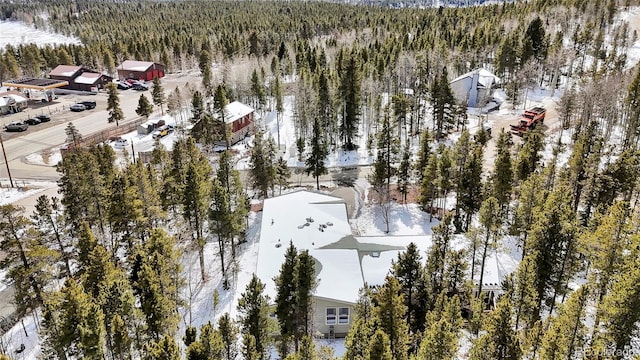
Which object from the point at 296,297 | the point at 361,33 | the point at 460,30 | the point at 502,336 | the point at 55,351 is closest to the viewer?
the point at 502,336

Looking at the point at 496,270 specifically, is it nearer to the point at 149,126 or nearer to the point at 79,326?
the point at 79,326

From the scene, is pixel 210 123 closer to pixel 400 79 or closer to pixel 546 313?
pixel 400 79

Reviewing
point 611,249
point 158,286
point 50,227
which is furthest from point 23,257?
point 611,249

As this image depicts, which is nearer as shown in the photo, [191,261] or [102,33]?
[191,261]

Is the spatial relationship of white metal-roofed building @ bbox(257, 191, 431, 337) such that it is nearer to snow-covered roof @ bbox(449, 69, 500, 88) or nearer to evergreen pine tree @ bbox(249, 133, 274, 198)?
evergreen pine tree @ bbox(249, 133, 274, 198)

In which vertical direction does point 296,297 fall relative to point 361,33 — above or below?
below

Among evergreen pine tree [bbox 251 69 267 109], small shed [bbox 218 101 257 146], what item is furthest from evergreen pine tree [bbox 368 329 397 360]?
evergreen pine tree [bbox 251 69 267 109]

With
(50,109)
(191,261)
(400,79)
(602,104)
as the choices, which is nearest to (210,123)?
(191,261)
